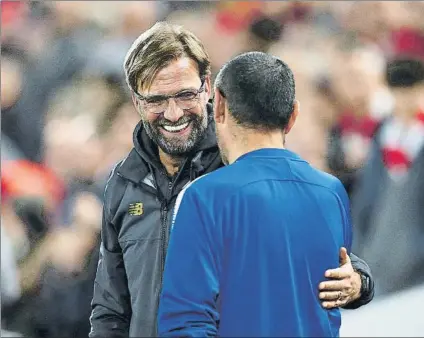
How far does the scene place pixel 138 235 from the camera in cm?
160

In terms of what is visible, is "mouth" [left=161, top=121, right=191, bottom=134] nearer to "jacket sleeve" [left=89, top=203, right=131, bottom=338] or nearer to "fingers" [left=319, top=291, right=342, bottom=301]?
"jacket sleeve" [left=89, top=203, right=131, bottom=338]

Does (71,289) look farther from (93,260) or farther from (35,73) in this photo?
(35,73)

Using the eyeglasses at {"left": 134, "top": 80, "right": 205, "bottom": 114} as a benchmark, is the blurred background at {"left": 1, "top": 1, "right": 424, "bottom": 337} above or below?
below

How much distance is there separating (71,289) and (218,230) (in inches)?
77.4

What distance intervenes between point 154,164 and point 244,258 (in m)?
0.51

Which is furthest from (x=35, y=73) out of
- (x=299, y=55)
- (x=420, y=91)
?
(x=420, y=91)

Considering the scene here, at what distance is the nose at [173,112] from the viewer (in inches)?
62.5

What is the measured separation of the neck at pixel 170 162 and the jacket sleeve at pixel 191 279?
438mm

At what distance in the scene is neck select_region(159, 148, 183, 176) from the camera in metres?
1.63

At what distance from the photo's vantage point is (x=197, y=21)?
10.3 ft

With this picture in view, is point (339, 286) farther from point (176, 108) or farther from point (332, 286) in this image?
point (176, 108)

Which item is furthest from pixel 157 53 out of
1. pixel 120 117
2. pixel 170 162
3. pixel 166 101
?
pixel 120 117

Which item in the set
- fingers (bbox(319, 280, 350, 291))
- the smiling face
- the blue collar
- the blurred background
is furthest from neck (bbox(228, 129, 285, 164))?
the blurred background

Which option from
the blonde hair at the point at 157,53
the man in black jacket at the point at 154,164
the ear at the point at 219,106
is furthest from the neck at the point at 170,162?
the ear at the point at 219,106
